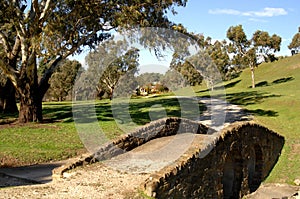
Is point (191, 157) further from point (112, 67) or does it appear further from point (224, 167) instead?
point (112, 67)

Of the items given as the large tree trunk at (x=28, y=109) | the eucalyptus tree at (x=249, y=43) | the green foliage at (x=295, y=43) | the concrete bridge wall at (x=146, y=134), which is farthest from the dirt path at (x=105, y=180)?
the green foliage at (x=295, y=43)

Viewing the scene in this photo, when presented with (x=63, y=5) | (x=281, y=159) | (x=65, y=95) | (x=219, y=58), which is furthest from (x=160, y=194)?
(x=65, y=95)

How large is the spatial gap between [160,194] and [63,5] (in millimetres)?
13701

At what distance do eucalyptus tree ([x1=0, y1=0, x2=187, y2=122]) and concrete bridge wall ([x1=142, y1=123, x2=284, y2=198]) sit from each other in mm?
7986

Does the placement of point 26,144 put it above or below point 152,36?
below

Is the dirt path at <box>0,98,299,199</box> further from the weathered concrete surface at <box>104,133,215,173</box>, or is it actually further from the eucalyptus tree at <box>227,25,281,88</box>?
the eucalyptus tree at <box>227,25,281,88</box>

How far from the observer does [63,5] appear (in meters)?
18.4

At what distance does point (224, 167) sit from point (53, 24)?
1037 centimetres

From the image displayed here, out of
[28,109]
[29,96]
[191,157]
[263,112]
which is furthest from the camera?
[263,112]

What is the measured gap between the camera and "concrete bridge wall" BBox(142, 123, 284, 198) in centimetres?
800

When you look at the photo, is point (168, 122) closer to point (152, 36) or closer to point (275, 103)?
point (152, 36)

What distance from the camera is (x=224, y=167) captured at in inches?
499

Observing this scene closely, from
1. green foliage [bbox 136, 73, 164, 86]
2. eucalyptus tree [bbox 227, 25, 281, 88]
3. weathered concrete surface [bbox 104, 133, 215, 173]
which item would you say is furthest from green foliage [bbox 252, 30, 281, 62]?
weathered concrete surface [bbox 104, 133, 215, 173]

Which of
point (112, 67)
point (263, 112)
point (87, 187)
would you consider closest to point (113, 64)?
point (112, 67)
